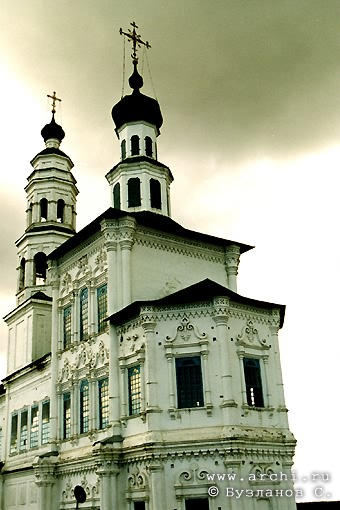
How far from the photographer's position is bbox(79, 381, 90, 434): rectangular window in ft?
84.4

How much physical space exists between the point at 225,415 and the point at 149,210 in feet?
37.2

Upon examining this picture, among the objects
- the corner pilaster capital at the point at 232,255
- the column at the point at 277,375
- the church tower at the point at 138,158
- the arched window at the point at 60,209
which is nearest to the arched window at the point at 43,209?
the arched window at the point at 60,209

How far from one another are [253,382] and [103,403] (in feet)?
19.9

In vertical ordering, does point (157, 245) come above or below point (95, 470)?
above

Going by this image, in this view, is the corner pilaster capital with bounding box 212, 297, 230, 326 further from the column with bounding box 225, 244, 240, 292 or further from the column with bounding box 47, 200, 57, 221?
the column with bounding box 47, 200, 57, 221

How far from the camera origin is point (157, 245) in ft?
87.3

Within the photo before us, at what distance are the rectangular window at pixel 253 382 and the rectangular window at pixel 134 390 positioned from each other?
398cm

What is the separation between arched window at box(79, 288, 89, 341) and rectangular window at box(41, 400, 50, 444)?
481cm

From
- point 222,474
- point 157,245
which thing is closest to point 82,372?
point 157,245

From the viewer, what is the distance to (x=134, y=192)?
3016cm

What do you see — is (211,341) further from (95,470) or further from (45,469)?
(45,469)

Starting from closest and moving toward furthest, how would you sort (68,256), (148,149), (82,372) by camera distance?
(82,372)
(68,256)
(148,149)

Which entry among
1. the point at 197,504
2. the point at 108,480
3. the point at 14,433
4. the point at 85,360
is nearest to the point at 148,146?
the point at 85,360

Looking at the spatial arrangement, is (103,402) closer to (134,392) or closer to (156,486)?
(134,392)
